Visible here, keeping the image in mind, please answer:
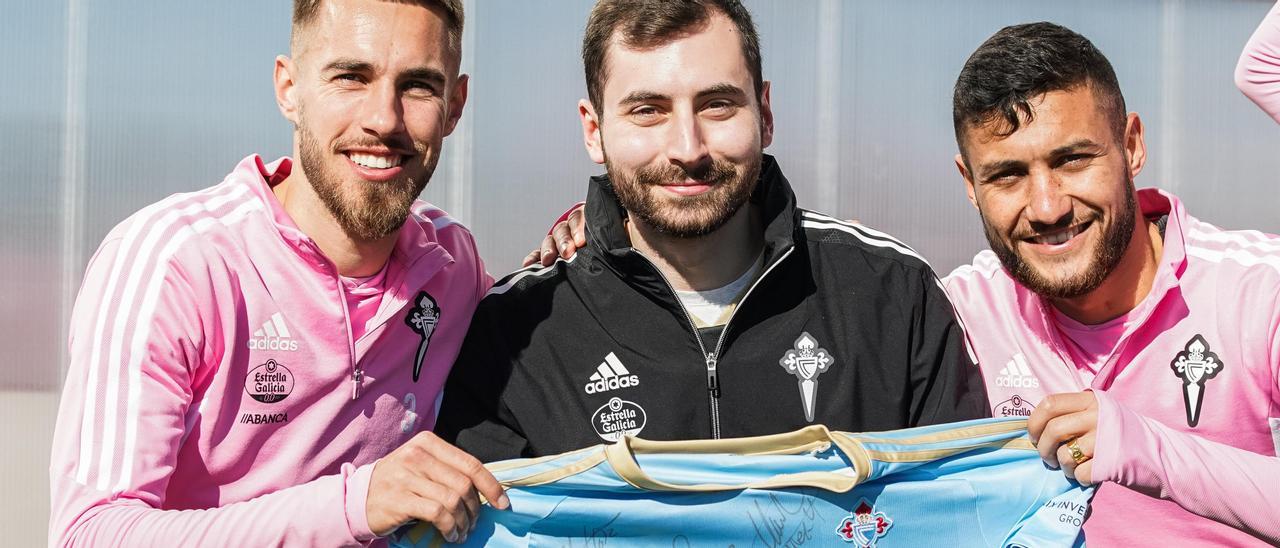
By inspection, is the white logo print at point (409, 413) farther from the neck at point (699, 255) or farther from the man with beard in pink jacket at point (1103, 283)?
the man with beard in pink jacket at point (1103, 283)

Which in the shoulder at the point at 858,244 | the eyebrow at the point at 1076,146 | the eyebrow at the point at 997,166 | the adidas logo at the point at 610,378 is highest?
the eyebrow at the point at 1076,146

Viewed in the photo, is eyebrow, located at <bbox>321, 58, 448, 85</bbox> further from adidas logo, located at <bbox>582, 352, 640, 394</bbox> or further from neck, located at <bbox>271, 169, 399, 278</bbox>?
adidas logo, located at <bbox>582, 352, 640, 394</bbox>

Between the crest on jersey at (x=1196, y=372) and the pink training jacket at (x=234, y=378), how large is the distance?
1623 mm

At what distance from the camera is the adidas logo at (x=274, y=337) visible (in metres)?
2.23

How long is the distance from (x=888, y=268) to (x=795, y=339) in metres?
0.26

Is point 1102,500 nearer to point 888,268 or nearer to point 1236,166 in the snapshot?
point 888,268

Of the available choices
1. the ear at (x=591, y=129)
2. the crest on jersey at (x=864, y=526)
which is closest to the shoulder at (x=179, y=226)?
the ear at (x=591, y=129)

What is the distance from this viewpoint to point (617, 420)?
2240mm

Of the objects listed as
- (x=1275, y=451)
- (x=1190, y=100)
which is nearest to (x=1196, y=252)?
(x=1275, y=451)

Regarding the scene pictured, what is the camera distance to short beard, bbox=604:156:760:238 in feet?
7.27

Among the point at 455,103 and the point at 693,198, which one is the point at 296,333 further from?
the point at 693,198

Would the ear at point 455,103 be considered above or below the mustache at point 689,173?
above

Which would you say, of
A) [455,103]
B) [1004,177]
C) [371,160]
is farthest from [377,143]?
[1004,177]

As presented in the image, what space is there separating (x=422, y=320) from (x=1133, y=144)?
1692mm
